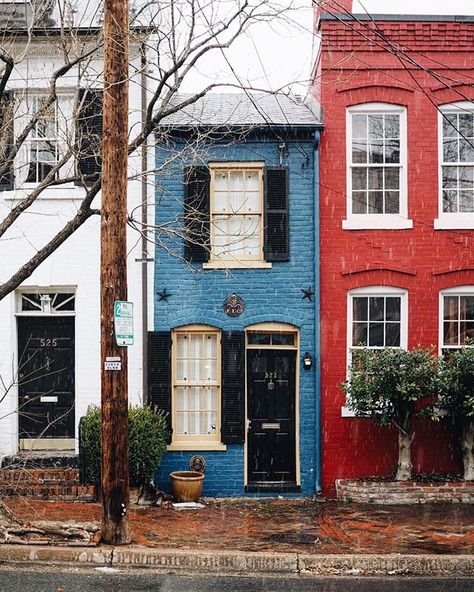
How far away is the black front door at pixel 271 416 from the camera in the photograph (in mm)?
16047

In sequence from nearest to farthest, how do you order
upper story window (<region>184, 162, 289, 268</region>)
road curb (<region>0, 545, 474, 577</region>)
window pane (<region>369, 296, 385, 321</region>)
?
road curb (<region>0, 545, 474, 577</region>) → upper story window (<region>184, 162, 289, 268</region>) → window pane (<region>369, 296, 385, 321</region>)

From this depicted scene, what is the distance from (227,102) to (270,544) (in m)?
9.20

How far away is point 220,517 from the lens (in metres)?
13.8

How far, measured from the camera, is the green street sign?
10.9 m

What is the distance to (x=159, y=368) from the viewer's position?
15781 mm

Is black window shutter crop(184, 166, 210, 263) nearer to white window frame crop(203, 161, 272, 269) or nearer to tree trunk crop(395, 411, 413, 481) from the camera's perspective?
white window frame crop(203, 161, 272, 269)

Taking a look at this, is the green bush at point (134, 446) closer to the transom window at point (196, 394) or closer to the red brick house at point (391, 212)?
the transom window at point (196, 394)

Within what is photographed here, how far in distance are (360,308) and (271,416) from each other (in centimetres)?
242

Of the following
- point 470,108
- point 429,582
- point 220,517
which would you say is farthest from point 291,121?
point 429,582

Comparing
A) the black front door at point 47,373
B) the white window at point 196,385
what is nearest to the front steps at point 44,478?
the black front door at point 47,373

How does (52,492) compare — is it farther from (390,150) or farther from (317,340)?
(390,150)

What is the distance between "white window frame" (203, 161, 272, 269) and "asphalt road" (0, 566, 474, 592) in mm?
6711

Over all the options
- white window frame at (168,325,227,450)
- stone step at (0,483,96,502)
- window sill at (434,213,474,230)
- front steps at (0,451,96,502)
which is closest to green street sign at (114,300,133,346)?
front steps at (0,451,96,502)

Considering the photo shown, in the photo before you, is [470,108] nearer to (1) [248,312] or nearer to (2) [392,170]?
(2) [392,170]
